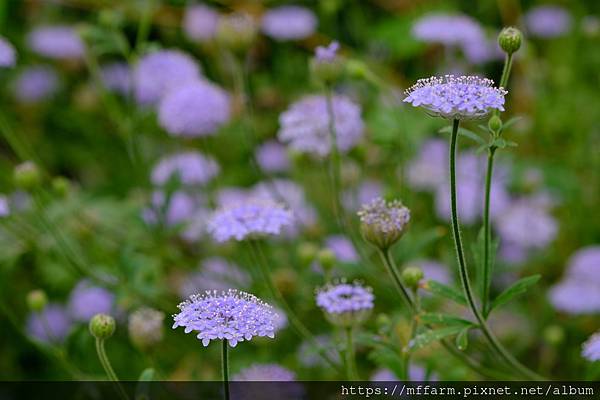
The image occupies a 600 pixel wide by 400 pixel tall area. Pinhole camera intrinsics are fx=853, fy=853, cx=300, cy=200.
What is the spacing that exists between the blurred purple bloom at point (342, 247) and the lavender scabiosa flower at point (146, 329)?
Result: 0.67m

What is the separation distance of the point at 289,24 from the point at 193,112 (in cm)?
78

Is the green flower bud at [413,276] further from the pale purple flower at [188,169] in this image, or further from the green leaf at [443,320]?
the pale purple flower at [188,169]

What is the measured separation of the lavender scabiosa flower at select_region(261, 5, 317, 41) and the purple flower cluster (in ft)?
5.36

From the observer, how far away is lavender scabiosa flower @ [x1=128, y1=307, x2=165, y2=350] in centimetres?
168

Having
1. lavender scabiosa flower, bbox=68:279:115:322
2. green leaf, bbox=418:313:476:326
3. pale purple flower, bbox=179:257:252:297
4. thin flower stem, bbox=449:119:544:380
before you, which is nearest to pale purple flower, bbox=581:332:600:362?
thin flower stem, bbox=449:119:544:380

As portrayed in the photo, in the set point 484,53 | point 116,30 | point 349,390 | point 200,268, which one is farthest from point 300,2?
point 349,390

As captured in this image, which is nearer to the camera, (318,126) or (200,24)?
(318,126)

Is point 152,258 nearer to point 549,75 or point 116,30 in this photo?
point 116,30

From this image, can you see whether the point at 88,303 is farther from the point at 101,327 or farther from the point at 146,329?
the point at 101,327

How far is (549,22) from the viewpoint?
2.96 meters

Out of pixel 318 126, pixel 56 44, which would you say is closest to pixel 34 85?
pixel 56 44

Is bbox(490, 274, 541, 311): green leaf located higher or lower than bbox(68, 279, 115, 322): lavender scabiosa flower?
lower

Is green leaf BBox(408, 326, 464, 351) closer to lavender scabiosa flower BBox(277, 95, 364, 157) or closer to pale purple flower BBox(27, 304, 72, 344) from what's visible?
lavender scabiosa flower BBox(277, 95, 364, 157)

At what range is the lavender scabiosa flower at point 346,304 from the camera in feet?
4.84
